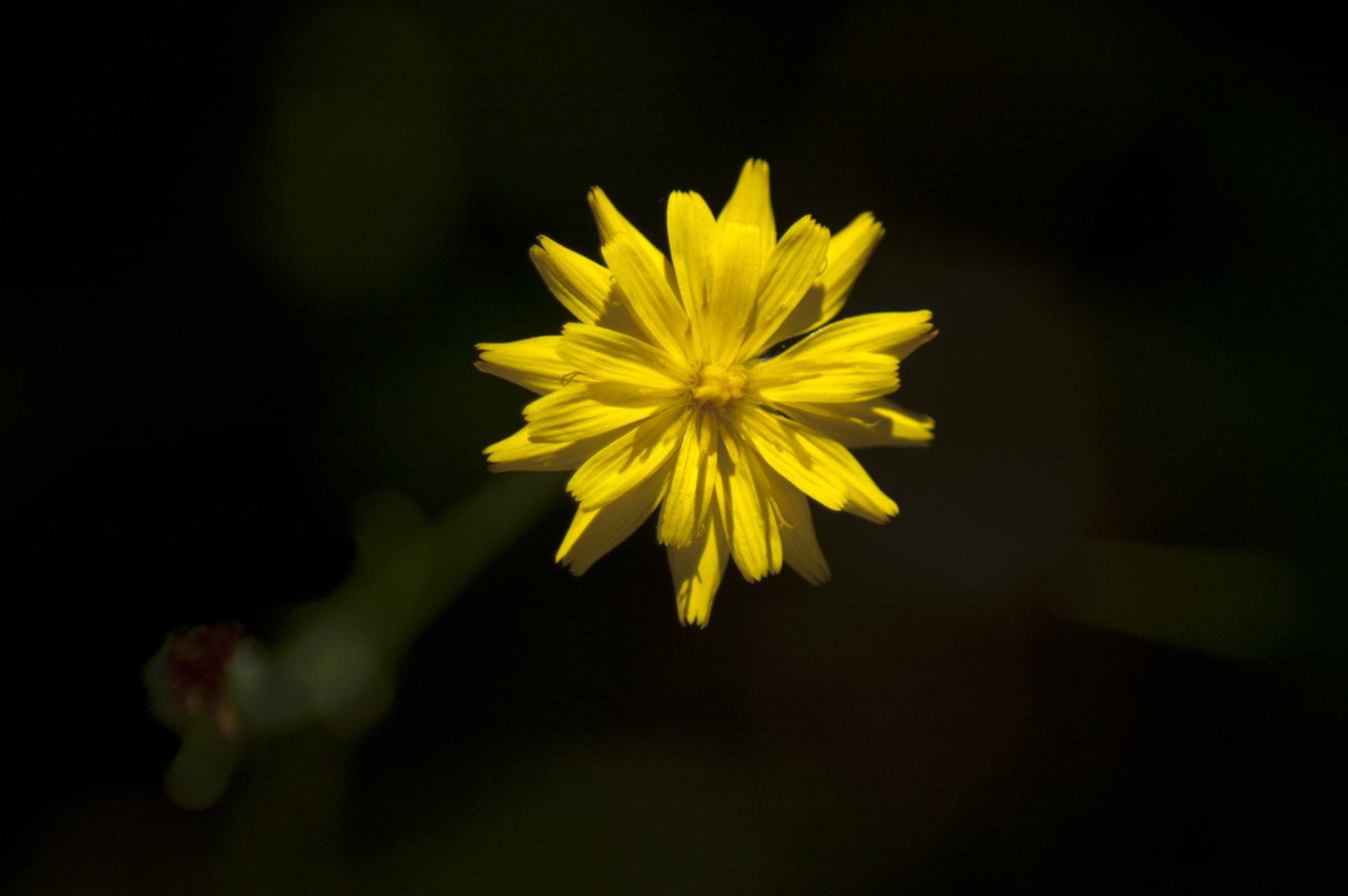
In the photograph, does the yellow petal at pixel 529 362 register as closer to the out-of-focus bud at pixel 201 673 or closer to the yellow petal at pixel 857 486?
the yellow petal at pixel 857 486

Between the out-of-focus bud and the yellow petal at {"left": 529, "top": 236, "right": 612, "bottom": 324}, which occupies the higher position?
the yellow petal at {"left": 529, "top": 236, "right": 612, "bottom": 324}

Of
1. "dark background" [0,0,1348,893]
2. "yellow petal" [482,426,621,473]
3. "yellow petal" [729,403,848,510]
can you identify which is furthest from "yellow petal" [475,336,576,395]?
"dark background" [0,0,1348,893]

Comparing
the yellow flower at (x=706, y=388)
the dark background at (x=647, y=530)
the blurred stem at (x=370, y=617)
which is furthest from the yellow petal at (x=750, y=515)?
the dark background at (x=647, y=530)

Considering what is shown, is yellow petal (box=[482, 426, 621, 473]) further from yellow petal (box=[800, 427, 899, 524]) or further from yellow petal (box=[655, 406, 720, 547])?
yellow petal (box=[800, 427, 899, 524])

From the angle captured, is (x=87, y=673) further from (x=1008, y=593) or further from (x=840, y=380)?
(x=1008, y=593)

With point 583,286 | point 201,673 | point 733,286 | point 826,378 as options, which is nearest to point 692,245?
point 733,286

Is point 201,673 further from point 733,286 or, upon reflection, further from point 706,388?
point 733,286
